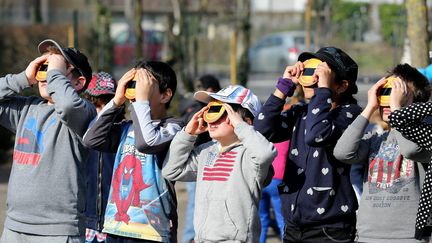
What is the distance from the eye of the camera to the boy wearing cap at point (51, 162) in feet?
18.7

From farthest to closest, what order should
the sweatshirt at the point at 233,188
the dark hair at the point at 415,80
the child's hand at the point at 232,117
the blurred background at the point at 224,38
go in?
the blurred background at the point at 224,38 < the dark hair at the point at 415,80 < the child's hand at the point at 232,117 < the sweatshirt at the point at 233,188

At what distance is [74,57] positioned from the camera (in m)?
5.96

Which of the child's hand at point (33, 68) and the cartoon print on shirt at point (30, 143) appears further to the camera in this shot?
the child's hand at point (33, 68)

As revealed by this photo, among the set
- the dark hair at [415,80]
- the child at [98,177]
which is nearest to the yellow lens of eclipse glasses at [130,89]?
the child at [98,177]

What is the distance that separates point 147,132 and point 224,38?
2965 centimetres

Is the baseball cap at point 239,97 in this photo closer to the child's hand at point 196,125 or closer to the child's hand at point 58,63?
the child's hand at point 196,125

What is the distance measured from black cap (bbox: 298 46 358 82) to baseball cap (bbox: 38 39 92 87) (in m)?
1.35

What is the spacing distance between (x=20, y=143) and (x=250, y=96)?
144 centimetres

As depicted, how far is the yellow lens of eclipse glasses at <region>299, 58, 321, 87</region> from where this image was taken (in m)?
5.59

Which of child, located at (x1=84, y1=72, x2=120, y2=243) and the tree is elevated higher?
the tree

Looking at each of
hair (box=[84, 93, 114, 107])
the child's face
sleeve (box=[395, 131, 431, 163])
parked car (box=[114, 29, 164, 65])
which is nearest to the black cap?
sleeve (box=[395, 131, 431, 163])

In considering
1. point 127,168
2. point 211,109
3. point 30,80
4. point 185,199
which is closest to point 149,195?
point 127,168

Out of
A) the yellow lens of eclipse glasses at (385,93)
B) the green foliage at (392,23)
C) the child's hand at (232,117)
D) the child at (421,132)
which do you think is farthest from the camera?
the green foliage at (392,23)

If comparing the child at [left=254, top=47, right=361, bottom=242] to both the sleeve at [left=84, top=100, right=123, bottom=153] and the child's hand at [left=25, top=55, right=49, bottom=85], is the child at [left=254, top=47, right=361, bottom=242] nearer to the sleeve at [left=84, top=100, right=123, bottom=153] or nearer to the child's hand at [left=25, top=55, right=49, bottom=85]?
the sleeve at [left=84, top=100, right=123, bottom=153]
